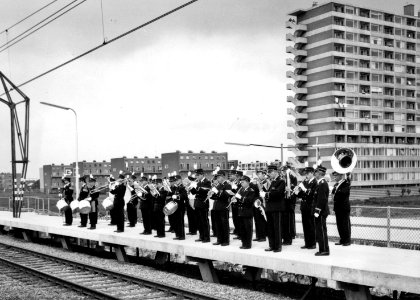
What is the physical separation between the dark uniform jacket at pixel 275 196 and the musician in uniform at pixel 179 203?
9.82 feet

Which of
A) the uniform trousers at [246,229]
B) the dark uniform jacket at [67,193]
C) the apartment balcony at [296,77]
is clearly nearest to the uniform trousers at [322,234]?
the uniform trousers at [246,229]

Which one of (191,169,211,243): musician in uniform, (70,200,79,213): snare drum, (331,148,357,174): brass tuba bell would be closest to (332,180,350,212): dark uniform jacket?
(331,148,357,174): brass tuba bell

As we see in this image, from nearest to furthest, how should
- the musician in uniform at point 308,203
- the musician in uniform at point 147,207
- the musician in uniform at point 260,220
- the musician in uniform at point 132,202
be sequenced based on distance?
1. the musician in uniform at point 308,203
2. the musician in uniform at point 260,220
3. the musician in uniform at point 147,207
4. the musician in uniform at point 132,202

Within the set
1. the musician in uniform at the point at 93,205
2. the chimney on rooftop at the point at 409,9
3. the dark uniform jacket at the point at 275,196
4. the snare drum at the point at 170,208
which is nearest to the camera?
the dark uniform jacket at the point at 275,196

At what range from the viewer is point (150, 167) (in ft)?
330

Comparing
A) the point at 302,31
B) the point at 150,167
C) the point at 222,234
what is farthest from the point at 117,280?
the point at 150,167

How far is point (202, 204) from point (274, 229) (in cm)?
256

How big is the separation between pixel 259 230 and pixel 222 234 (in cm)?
139

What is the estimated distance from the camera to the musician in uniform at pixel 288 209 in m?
12.3

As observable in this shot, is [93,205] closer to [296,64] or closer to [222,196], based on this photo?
[222,196]

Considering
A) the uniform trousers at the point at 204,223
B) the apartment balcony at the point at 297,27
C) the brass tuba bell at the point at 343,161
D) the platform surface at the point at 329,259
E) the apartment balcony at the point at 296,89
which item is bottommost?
the platform surface at the point at 329,259

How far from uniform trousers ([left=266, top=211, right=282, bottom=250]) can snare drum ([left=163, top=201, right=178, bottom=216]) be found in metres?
3.07

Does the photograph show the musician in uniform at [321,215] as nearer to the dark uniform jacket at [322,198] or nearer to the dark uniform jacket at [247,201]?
the dark uniform jacket at [322,198]

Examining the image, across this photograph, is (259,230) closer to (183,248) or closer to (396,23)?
(183,248)
